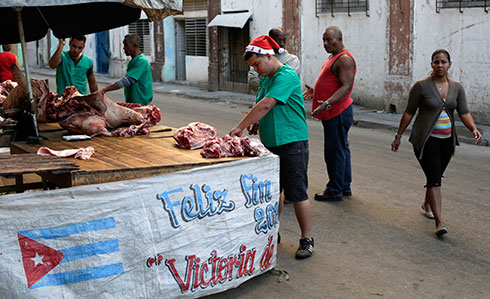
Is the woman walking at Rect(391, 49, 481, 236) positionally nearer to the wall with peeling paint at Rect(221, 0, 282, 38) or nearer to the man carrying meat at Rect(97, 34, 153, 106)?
the man carrying meat at Rect(97, 34, 153, 106)

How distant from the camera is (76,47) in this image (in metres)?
8.43

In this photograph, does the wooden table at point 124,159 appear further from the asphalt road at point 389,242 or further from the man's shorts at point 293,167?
the asphalt road at point 389,242

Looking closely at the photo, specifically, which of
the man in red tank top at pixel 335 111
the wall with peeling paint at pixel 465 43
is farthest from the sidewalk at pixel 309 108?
the man in red tank top at pixel 335 111

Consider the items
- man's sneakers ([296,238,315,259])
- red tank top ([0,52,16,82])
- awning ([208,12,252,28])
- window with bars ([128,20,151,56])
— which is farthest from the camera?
window with bars ([128,20,151,56])

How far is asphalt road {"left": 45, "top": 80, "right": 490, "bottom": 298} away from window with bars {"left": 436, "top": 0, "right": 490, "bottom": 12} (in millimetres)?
4565

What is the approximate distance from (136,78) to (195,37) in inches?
653

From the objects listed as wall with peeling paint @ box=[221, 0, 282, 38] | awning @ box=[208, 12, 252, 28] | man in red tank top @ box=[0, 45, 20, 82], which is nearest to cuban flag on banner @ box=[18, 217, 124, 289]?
man in red tank top @ box=[0, 45, 20, 82]

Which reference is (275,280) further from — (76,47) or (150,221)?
(76,47)

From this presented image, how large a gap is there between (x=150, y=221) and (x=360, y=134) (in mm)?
8917

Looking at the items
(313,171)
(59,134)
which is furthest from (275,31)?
(59,134)

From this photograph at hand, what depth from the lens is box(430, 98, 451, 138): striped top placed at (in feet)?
20.9

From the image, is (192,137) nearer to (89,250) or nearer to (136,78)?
(89,250)

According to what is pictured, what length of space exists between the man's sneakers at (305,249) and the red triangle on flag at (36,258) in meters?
2.32

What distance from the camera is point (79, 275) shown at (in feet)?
14.0
